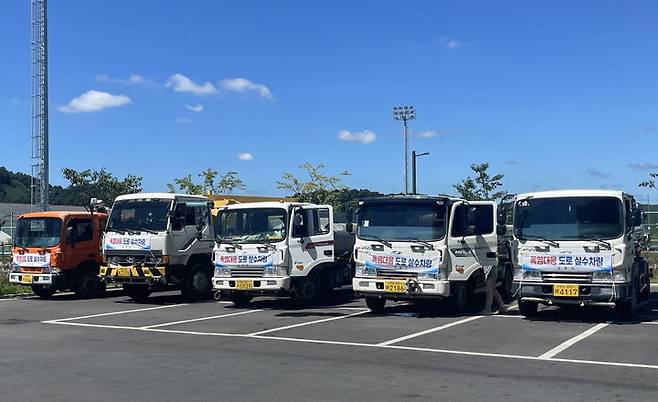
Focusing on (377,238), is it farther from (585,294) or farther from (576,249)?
(585,294)

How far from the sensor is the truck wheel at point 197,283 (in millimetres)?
18656

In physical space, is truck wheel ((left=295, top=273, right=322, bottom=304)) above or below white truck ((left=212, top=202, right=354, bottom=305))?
below

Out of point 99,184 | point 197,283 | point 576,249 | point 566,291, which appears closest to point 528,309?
point 566,291

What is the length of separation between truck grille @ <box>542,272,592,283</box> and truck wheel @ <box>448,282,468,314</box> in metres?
1.86

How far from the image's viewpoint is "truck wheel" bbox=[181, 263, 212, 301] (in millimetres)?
18656

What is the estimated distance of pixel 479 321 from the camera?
1418cm

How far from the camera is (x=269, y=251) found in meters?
16.0

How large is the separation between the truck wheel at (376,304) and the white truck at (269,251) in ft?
5.60

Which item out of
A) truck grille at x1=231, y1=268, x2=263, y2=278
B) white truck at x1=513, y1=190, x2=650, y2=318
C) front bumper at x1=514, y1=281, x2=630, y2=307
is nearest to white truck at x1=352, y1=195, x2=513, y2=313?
white truck at x1=513, y1=190, x2=650, y2=318

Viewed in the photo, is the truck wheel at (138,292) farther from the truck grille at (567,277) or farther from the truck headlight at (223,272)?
the truck grille at (567,277)

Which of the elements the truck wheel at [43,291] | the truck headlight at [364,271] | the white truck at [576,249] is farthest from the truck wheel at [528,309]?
the truck wheel at [43,291]

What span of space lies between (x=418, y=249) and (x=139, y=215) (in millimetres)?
7593

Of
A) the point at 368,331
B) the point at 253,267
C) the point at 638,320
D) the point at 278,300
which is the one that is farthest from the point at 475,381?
the point at 278,300

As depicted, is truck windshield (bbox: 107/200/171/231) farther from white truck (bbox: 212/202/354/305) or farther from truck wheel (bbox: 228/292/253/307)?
truck wheel (bbox: 228/292/253/307)
